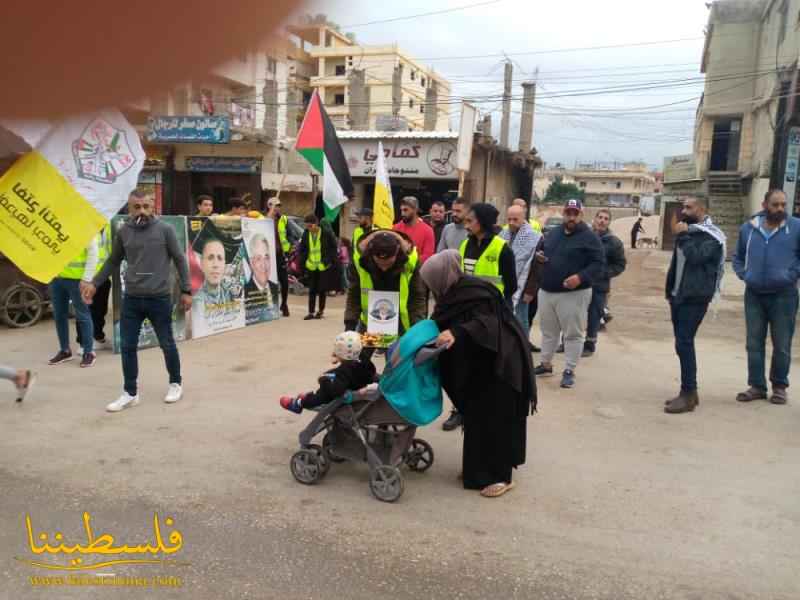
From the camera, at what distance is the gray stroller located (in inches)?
147

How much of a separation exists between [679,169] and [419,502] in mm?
31697

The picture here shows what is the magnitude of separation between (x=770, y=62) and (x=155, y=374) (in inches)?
1113

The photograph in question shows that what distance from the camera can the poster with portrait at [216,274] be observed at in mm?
7949

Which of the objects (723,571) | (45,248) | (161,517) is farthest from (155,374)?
(723,571)

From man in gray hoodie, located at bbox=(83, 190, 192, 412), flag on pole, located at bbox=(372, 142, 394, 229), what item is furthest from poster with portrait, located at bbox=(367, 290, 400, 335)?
flag on pole, located at bbox=(372, 142, 394, 229)

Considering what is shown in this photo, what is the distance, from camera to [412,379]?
12.1 ft

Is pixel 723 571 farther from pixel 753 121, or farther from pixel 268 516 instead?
pixel 753 121

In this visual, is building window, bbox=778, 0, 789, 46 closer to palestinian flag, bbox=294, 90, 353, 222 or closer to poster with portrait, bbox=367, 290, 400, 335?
palestinian flag, bbox=294, 90, 353, 222

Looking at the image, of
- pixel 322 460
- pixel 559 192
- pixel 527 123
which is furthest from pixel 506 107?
pixel 559 192

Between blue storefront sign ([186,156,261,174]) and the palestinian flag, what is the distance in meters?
14.8

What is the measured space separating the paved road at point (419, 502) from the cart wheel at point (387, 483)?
0.08 m

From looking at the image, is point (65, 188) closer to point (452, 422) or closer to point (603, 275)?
point (452, 422)

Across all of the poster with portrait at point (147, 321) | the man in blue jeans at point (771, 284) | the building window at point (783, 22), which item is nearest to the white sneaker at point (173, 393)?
the poster with portrait at point (147, 321)

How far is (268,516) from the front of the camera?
11.5 ft
